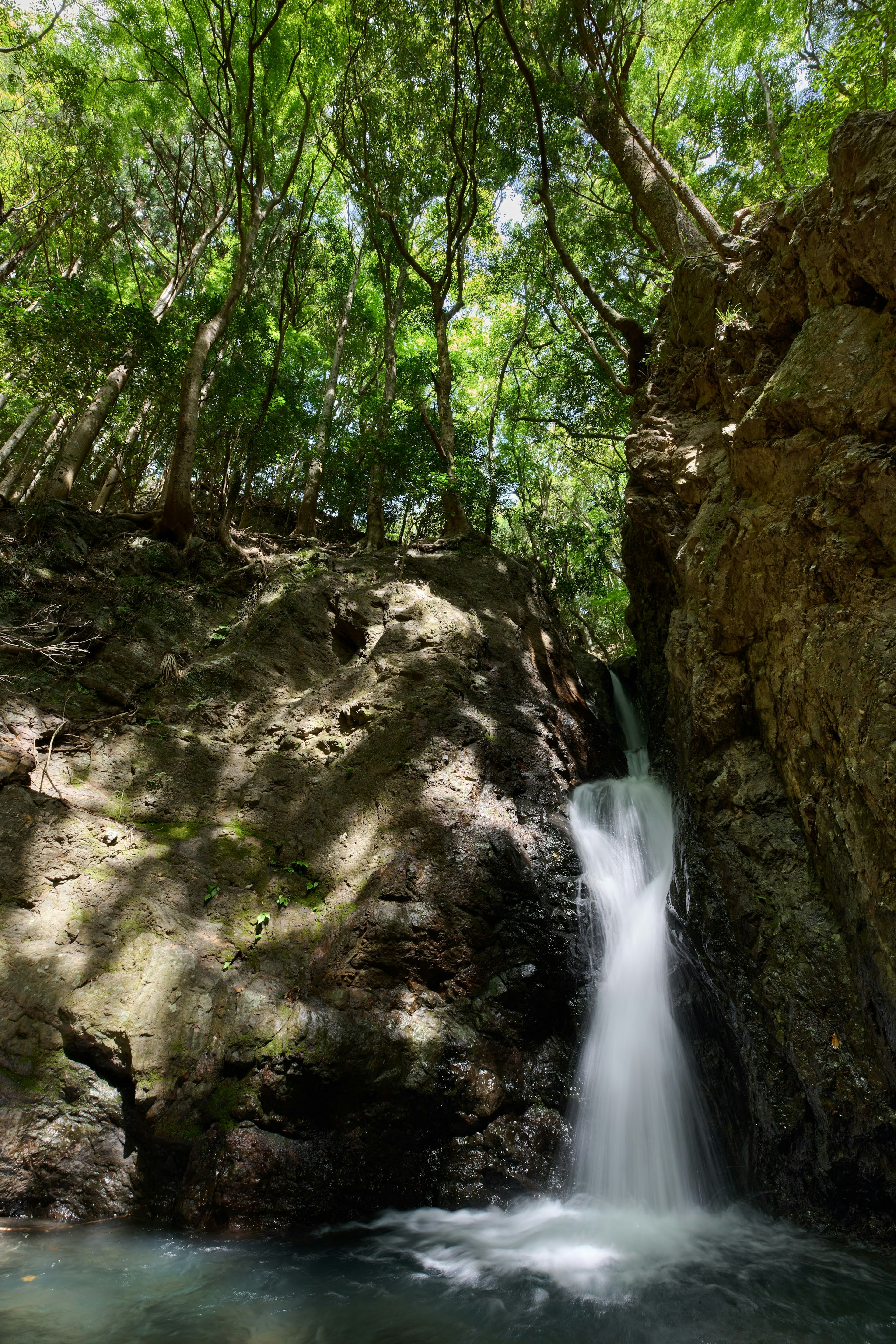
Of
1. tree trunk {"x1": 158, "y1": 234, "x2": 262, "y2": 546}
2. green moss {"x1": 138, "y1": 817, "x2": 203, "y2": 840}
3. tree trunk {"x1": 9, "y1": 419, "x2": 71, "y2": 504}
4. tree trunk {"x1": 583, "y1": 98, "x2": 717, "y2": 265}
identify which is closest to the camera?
green moss {"x1": 138, "y1": 817, "x2": 203, "y2": 840}

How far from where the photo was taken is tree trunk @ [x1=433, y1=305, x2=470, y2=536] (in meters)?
12.7

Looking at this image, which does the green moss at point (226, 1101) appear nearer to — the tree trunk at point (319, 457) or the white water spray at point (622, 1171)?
the white water spray at point (622, 1171)

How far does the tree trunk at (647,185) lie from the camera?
10164 millimetres

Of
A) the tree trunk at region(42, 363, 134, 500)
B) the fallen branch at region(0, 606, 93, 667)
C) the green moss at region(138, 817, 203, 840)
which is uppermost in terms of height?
the tree trunk at region(42, 363, 134, 500)

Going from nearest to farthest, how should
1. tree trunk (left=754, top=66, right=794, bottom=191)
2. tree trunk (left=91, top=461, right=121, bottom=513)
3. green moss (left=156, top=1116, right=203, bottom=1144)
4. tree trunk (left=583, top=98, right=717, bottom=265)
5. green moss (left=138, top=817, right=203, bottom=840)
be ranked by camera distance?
green moss (left=156, top=1116, right=203, bottom=1144), green moss (left=138, top=817, right=203, bottom=840), tree trunk (left=583, top=98, right=717, bottom=265), tree trunk (left=754, top=66, right=794, bottom=191), tree trunk (left=91, top=461, right=121, bottom=513)

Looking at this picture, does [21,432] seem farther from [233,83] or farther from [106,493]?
[233,83]

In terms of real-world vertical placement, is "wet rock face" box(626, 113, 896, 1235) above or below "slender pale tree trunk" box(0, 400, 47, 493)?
below

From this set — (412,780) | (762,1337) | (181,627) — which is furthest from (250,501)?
(762,1337)

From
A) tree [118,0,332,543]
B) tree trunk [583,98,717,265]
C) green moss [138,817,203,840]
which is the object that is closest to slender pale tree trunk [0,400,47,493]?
tree [118,0,332,543]

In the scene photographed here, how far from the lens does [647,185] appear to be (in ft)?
35.6

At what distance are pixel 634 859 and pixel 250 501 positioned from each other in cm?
1367

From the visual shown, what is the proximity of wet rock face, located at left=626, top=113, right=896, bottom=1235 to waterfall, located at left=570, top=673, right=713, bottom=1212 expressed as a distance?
1.25ft

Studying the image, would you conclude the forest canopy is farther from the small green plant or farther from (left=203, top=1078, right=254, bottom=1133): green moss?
(left=203, top=1078, right=254, bottom=1133): green moss

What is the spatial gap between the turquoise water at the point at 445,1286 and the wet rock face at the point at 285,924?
0.30 metres
